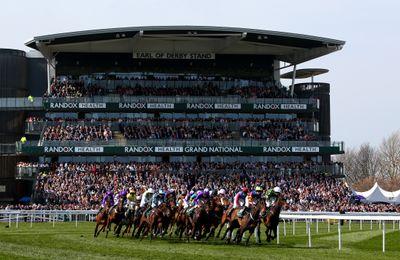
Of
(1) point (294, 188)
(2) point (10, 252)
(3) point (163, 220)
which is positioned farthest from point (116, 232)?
(1) point (294, 188)

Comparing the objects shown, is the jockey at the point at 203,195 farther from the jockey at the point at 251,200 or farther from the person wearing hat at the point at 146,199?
the person wearing hat at the point at 146,199

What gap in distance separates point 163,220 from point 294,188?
26.8m

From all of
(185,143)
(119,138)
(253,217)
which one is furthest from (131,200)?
(119,138)

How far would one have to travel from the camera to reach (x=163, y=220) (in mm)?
21984

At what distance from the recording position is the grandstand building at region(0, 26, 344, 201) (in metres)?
51.4

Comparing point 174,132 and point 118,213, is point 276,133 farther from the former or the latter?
point 118,213

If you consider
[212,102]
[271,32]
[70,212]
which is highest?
[271,32]

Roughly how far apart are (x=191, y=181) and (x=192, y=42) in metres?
11.4

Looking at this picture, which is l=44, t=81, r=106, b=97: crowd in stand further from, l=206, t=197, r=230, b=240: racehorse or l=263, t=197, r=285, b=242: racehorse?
l=263, t=197, r=285, b=242: racehorse

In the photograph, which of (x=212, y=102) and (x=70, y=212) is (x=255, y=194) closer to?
(x=70, y=212)

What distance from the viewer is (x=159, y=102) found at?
5394 centimetres

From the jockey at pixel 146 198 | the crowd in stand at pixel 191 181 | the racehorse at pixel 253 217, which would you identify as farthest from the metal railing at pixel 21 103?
the racehorse at pixel 253 217

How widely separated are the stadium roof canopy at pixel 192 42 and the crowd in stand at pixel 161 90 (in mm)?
2501

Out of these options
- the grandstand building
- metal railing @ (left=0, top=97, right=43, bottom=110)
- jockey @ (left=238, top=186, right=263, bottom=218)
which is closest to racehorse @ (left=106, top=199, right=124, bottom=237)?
jockey @ (left=238, top=186, right=263, bottom=218)
